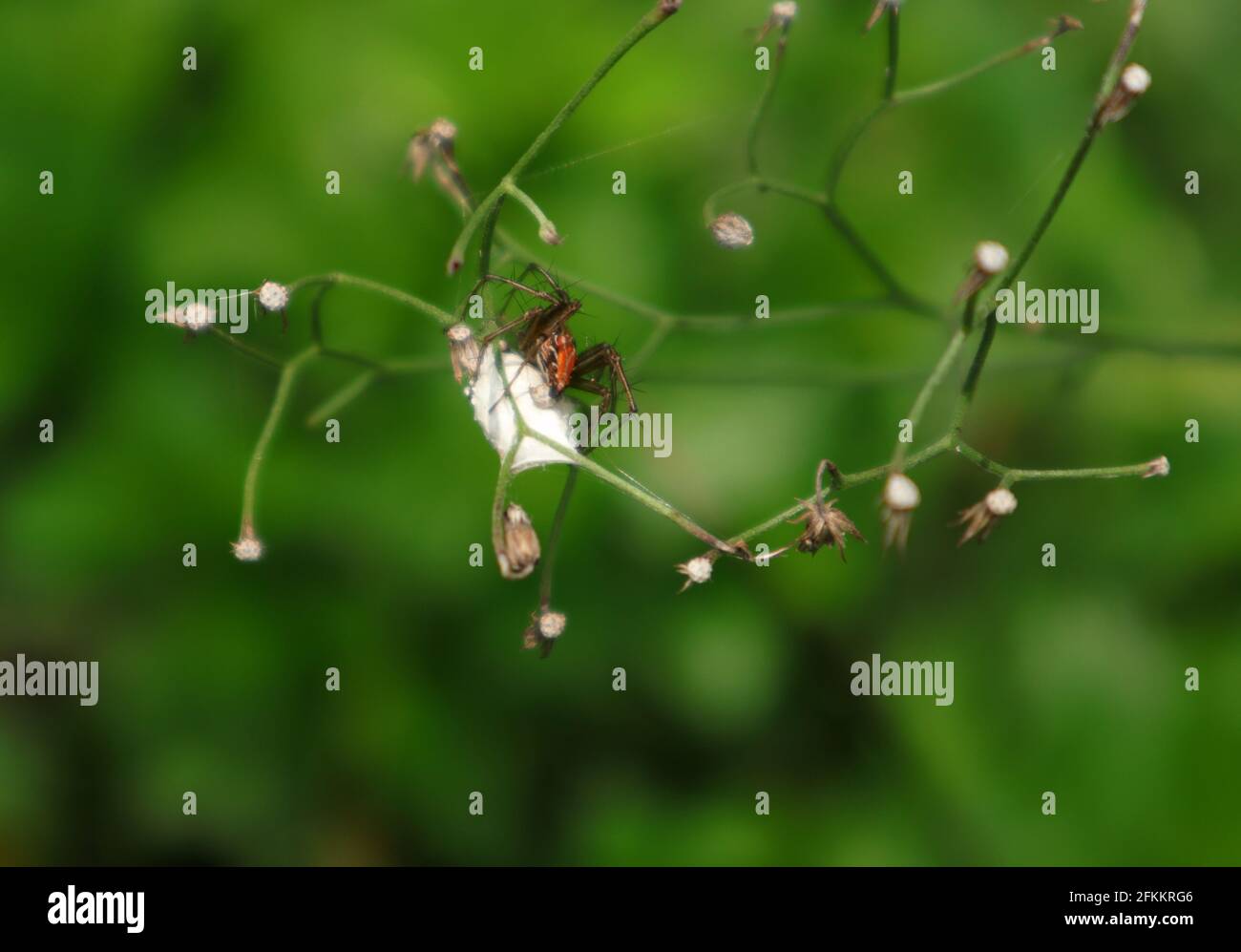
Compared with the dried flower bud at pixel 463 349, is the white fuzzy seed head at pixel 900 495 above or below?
below

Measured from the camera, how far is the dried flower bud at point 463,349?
232cm

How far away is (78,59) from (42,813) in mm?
2552

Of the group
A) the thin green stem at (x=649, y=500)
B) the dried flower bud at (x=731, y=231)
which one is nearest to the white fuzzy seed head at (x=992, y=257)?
the dried flower bud at (x=731, y=231)

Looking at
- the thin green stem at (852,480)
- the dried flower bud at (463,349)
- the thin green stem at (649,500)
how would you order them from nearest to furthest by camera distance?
the thin green stem at (649,500)
the thin green stem at (852,480)
the dried flower bud at (463,349)

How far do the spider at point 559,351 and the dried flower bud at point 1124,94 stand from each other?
1.08 meters

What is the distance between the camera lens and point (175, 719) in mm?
3729

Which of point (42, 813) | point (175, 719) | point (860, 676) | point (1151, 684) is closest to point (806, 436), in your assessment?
point (860, 676)

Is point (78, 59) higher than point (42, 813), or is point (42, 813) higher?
point (78, 59)

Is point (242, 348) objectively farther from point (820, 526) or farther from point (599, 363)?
point (820, 526)

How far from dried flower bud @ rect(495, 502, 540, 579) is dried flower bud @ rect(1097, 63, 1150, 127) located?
1293 millimetres

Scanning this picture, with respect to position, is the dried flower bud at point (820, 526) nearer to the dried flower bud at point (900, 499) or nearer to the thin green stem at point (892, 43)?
the dried flower bud at point (900, 499)

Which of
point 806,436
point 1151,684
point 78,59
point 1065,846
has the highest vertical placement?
point 78,59

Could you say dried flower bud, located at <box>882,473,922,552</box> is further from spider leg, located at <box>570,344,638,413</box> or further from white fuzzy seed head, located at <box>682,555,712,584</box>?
spider leg, located at <box>570,344,638,413</box>

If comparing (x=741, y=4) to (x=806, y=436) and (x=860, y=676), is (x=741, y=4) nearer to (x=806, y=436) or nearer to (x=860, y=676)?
(x=806, y=436)
